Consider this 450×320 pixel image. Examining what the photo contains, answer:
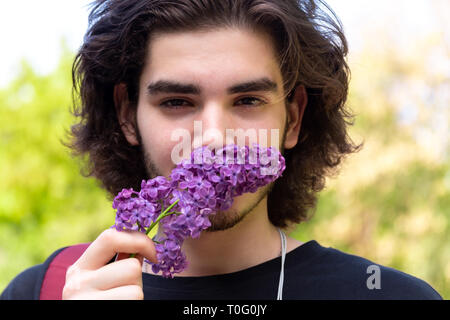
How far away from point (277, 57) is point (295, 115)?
1.57 feet

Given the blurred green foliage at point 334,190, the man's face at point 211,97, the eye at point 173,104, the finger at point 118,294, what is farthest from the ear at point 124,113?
the blurred green foliage at point 334,190

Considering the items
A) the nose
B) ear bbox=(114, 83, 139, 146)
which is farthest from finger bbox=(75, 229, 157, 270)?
ear bbox=(114, 83, 139, 146)

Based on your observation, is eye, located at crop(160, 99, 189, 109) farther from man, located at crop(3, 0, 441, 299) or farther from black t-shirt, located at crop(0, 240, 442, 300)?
black t-shirt, located at crop(0, 240, 442, 300)

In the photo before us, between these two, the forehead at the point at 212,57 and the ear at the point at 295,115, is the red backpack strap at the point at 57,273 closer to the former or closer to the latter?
the forehead at the point at 212,57

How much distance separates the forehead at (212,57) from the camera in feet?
8.51

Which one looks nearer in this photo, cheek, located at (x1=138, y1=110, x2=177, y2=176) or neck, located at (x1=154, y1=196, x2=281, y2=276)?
cheek, located at (x1=138, y1=110, x2=177, y2=176)

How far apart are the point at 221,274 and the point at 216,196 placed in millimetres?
978

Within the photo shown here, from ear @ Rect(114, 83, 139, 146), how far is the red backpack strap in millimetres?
751

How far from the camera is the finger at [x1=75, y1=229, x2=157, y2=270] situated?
1951 mm

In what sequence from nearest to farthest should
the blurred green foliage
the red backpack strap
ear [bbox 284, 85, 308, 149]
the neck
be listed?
1. the neck
2. the red backpack strap
3. ear [bbox 284, 85, 308, 149]
4. the blurred green foliage

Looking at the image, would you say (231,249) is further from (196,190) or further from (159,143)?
(196,190)

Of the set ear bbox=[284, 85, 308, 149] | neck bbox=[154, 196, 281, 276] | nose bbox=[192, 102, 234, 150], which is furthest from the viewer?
ear bbox=[284, 85, 308, 149]
